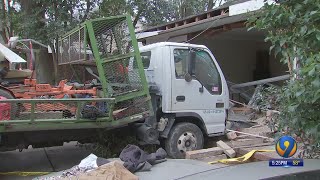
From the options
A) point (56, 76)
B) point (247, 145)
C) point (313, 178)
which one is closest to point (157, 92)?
point (247, 145)

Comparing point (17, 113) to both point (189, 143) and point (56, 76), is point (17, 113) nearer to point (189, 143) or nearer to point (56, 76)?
point (189, 143)

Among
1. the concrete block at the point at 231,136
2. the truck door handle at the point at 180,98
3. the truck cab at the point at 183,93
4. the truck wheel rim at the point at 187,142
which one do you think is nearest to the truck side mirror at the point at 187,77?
the truck cab at the point at 183,93

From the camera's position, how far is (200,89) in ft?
25.4

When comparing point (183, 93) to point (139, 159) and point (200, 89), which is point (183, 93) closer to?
point (200, 89)

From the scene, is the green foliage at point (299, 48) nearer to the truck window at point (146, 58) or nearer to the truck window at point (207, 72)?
the truck window at point (207, 72)

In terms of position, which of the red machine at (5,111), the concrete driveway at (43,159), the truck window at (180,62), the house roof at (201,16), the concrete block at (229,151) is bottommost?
the concrete driveway at (43,159)

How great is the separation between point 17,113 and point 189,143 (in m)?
3.17

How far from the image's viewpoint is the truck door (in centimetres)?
752

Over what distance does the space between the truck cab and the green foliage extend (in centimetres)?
369

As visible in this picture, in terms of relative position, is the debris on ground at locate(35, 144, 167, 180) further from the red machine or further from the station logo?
the red machine

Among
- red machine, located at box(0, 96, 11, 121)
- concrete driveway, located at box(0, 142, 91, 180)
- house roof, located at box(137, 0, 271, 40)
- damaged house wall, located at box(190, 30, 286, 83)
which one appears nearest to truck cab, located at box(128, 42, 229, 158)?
concrete driveway, located at box(0, 142, 91, 180)

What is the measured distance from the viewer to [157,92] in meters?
7.64

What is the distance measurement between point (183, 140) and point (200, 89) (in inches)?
39.7

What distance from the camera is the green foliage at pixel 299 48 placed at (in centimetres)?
314
